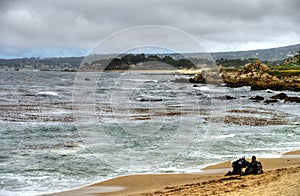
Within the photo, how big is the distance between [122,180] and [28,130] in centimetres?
1191

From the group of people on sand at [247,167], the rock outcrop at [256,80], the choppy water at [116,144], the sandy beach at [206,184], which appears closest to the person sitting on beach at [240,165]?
the group of people on sand at [247,167]

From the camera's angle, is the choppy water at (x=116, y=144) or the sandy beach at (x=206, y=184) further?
the choppy water at (x=116, y=144)

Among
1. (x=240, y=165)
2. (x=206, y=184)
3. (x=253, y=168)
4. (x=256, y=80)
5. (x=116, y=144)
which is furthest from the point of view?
(x=256, y=80)

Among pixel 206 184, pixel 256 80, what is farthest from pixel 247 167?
pixel 256 80

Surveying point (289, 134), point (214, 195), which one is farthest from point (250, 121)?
point (214, 195)

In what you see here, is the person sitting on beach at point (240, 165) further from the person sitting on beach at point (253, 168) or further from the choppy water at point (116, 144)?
the choppy water at point (116, 144)

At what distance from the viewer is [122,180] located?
12.8m

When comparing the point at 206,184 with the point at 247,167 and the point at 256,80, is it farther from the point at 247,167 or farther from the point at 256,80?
the point at 256,80

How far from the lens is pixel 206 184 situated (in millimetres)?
11281

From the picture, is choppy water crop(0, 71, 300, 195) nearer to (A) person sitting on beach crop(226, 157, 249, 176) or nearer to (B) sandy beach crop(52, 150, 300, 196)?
(B) sandy beach crop(52, 150, 300, 196)

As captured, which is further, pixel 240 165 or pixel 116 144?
pixel 116 144

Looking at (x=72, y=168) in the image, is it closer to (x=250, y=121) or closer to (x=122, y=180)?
(x=122, y=180)

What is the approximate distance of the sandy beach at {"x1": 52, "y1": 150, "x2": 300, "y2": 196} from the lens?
31.9 ft

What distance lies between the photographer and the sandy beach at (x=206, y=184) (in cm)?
973
